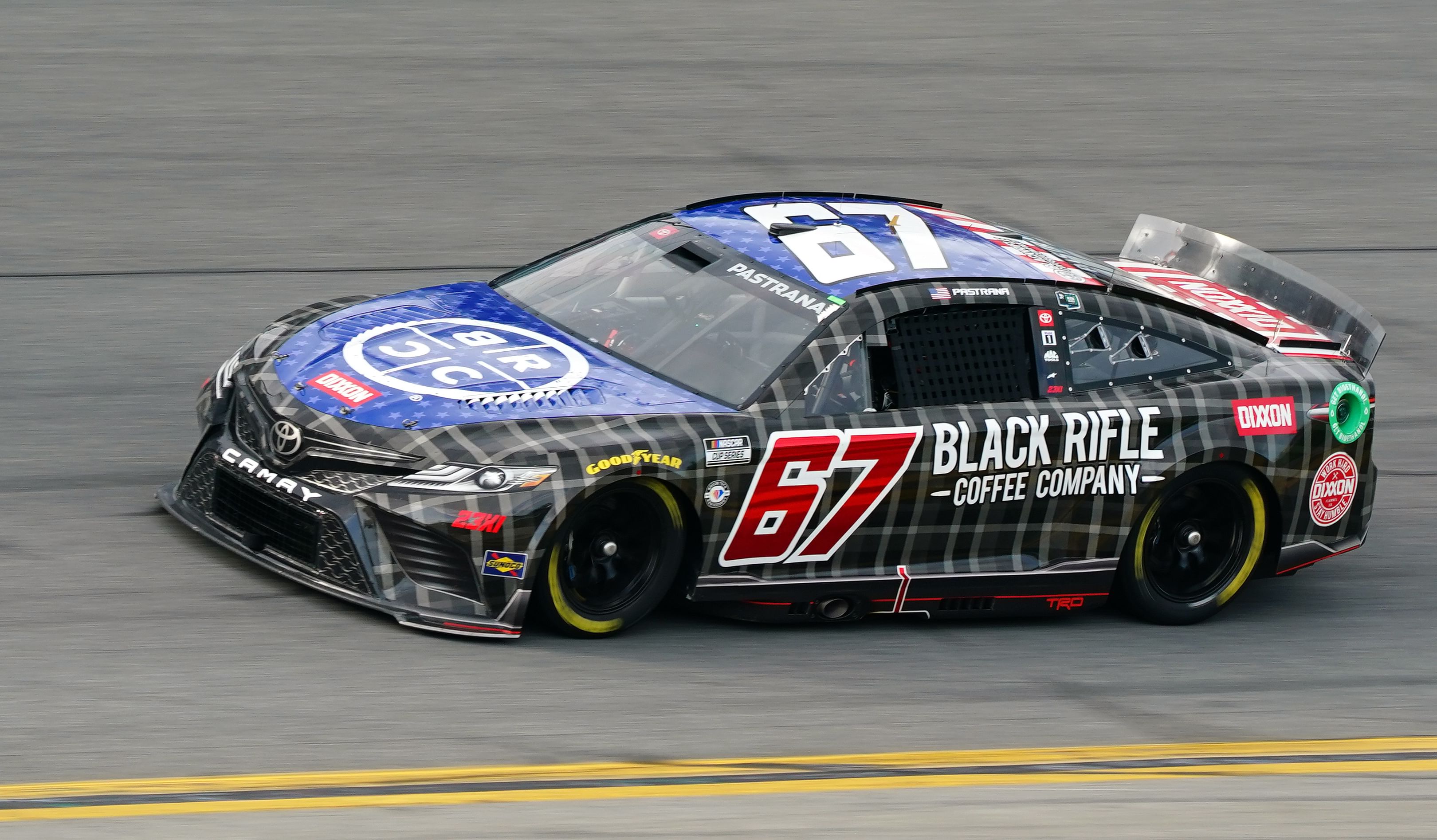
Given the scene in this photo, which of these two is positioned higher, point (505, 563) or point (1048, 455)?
point (1048, 455)

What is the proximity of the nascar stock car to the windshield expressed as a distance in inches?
0.5

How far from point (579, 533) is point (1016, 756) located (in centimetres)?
164

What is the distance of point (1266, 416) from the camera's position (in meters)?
7.10

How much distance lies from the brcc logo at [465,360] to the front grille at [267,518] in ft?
1.83

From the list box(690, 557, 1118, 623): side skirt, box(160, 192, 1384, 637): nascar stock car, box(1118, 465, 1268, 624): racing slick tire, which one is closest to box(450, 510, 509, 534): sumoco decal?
box(160, 192, 1384, 637): nascar stock car

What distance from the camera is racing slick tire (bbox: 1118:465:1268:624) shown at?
7043 mm

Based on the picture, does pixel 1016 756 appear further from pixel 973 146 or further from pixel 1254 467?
pixel 973 146

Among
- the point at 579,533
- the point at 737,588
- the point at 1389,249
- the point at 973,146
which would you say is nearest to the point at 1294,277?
the point at 737,588

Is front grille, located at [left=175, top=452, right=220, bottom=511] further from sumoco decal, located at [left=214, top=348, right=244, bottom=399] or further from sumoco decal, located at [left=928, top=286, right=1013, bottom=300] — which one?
sumoco decal, located at [left=928, top=286, right=1013, bottom=300]

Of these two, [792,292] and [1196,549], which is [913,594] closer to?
[792,292]

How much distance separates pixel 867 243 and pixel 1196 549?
1864mm

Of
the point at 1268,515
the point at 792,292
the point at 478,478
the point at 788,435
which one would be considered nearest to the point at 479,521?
the point at 478,478

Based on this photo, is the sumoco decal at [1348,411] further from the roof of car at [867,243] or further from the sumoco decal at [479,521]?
the sumoco decal at [479,521]

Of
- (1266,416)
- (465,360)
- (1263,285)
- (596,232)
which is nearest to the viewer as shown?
(465,360)
